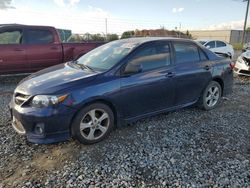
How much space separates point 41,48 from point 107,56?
3915 millimetres

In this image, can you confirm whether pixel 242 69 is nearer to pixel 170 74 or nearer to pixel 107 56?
pixel 170 74

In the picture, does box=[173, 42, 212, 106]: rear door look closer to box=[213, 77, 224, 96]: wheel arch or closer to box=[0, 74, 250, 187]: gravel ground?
box=[213, 77, 224, 96]: wheel arch

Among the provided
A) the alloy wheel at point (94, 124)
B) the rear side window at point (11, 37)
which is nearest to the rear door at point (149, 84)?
the alloy wheel at point (94, 124)

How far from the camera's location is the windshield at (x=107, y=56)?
12.5 feet

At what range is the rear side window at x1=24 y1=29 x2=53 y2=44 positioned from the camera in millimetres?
7114

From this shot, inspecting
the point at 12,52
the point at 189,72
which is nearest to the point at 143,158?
the point at 189,72

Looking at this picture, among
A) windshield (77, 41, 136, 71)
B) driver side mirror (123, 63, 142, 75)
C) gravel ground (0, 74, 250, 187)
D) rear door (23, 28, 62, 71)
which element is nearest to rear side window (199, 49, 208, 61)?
gravel ground (0, 74, 250, 187)

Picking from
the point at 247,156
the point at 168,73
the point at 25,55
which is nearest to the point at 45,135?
the point at 168,73

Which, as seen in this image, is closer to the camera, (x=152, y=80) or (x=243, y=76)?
(x=152, y=80)

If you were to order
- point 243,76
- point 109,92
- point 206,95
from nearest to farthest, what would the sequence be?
point 109,92, point 206,95, point 243,76

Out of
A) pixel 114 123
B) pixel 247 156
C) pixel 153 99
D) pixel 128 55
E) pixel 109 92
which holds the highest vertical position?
pixel 128 55

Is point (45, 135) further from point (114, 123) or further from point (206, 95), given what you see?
point (206, 95)

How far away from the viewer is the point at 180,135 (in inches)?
152

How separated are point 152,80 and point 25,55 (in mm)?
4699
